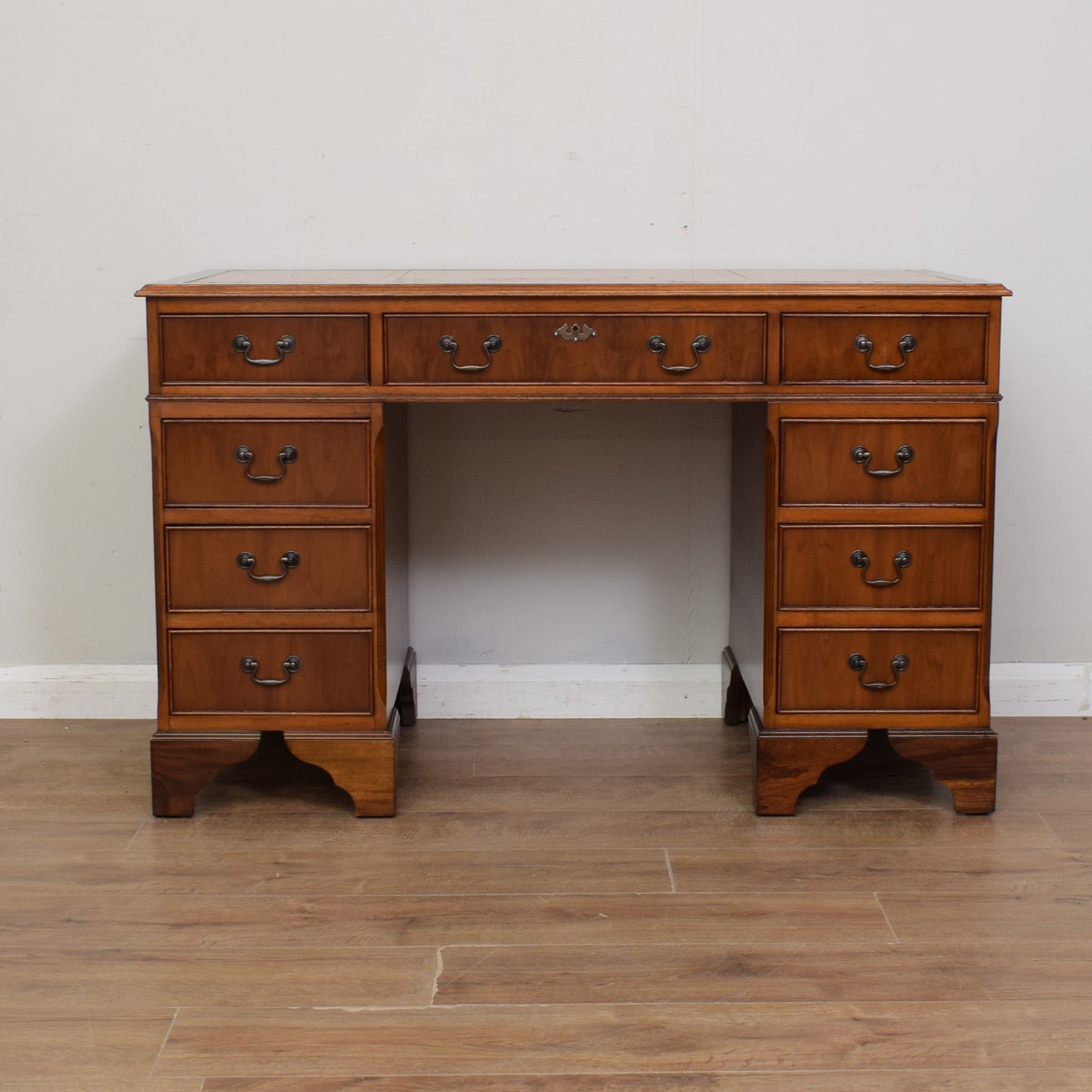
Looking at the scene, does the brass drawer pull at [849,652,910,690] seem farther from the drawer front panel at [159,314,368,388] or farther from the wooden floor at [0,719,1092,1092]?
the drawer front panel at [159,314,368,388]

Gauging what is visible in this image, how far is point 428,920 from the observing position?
2.17 metres

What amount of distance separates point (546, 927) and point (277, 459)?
3.08 feet

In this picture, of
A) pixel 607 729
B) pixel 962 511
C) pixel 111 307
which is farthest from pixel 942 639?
pixel 111 307

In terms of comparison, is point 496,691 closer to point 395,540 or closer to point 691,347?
point 395,540

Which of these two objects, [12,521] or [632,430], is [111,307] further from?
[632,430]

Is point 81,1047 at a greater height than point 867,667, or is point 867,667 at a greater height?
point 867,667

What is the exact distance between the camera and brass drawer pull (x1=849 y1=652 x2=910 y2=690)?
252 centimetres

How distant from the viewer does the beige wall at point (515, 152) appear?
2.87 meters

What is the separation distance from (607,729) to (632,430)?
2.15ft

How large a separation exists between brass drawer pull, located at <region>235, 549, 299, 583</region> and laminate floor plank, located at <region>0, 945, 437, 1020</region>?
2.24ft

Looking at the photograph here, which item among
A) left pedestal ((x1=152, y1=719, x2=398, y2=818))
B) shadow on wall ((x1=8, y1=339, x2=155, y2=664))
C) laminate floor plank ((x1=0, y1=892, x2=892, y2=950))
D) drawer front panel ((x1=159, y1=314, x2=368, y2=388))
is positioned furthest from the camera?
shadow on wall ((x1=8, y1=339, x2=155, y2=664))

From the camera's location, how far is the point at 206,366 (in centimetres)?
244

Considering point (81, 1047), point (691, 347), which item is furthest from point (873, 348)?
point (81, 1047)

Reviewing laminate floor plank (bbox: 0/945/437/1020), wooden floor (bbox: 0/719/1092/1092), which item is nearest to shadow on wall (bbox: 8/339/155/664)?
wooden floor (bbox: 0/719/1092/1092)
